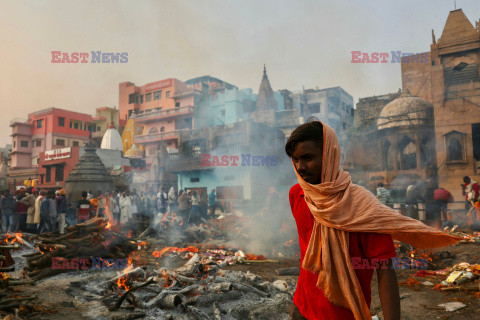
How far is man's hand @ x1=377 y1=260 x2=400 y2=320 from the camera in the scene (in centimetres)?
147

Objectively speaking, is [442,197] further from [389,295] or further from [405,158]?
[405,158]

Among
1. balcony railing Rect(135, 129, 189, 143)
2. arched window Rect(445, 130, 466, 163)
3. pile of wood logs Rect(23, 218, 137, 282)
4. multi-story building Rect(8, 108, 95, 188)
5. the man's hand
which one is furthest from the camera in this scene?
multi-story building Rect(8, 108, 95, 188)

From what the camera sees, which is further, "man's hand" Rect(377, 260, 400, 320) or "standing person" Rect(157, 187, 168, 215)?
"standing person" Rect(157, 187, 168, 215)

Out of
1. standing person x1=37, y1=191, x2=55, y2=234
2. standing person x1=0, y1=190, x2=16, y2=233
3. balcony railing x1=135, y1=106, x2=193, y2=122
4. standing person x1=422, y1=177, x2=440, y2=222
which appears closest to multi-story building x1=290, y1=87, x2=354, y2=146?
balcony railing x1=135, y1=106, x2=193, y2=122

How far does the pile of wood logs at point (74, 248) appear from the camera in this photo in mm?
6891

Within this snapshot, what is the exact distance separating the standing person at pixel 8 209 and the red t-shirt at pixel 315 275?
14018mm

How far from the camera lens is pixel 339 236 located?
162cm

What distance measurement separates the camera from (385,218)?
1499 millimetres

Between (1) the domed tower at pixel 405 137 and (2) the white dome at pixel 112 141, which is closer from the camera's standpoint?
(1) the domed tower at pixel 405 137

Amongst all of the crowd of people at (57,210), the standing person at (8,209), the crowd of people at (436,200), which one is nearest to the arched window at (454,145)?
the crowd of people at (436,200)

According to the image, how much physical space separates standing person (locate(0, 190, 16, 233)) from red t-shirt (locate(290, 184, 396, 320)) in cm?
1402

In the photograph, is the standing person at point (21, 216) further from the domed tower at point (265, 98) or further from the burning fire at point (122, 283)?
the domed tower at point (265, 98)

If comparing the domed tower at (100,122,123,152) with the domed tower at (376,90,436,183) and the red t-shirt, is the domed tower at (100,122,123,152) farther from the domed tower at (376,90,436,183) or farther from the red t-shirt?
the red t-shirt

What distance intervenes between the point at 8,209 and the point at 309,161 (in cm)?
1465
